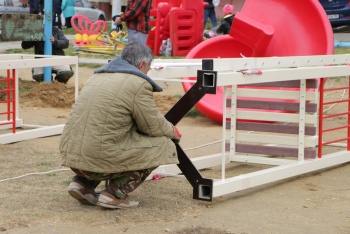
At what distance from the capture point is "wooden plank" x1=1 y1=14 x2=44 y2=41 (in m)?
10.4

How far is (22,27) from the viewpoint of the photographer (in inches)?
425

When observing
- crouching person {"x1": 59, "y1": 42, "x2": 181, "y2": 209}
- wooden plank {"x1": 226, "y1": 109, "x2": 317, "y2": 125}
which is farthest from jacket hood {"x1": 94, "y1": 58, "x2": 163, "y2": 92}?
wooden plank {"x1": 226, "y1": 109, "x2": 317, "y2": 125}

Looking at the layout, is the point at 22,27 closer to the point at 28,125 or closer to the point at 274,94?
the point at 28,125

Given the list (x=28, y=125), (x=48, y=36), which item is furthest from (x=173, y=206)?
(x=48, y=36)

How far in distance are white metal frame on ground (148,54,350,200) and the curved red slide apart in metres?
2.62

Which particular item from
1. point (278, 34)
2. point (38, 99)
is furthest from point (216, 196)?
point (38, 99)

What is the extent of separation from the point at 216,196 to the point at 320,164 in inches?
58.5

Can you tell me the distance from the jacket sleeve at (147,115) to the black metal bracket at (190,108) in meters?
0.23

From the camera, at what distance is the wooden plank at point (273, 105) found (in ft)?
21.6

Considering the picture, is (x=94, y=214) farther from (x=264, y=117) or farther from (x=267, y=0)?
(x=267, y=0)

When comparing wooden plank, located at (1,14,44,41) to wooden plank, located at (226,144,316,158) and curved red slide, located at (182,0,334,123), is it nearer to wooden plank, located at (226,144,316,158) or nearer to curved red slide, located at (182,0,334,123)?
curved red slide, located at (182,0,334,123)

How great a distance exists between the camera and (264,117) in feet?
22.1

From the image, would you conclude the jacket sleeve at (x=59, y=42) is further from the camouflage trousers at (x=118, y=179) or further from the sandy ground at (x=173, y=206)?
Result: the camouflage trousers at (x=118, y=179)

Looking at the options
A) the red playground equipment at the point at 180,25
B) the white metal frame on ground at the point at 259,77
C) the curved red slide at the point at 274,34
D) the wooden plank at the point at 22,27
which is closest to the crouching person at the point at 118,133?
the white metal frame on ground at the point at 259,77
